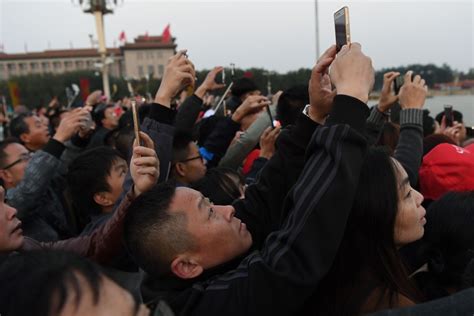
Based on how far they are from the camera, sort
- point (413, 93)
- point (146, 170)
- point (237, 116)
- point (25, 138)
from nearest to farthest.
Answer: point (146, 170) → point (413, 93) → point (237, 116) → point (25, 138)

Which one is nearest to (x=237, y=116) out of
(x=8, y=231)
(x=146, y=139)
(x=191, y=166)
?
(x=191, y=166)

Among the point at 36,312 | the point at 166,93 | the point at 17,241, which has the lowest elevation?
the point at 17,241

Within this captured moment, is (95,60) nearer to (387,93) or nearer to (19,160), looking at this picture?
(19,160)

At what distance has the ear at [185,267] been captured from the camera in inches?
49.7

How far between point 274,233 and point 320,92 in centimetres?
57

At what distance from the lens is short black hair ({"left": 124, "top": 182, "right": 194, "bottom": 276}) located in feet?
4.18

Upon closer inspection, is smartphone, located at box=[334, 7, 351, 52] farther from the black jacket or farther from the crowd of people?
the black jacket

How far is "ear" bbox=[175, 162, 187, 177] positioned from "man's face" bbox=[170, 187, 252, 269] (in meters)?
1.31

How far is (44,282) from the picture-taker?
80cm

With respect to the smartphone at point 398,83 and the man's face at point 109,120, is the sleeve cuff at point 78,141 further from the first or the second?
the smartphone at point 398,83

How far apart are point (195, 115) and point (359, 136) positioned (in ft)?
6.96

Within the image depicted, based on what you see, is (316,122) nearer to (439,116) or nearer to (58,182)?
(58,182)

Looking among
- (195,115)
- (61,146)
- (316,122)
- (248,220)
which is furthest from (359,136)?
(195,115)

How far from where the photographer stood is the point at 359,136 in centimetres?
105
